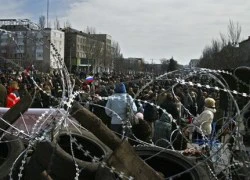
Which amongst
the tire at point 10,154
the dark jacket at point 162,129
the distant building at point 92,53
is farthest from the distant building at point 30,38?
Result: the distant building at point 92,53

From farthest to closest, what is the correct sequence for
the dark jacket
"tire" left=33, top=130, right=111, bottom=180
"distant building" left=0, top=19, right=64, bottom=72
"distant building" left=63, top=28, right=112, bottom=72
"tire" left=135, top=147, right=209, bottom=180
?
1. "distant building" left=63, top=28, right=112, bottom=72
2. the dark jacket
3. "tire" left=135, top=147, right=209, bottom=180
4. "distant building" left=0, top=19, right=64, bottom=72
5. "tire" left=33, top=130, right=111, bottom=180

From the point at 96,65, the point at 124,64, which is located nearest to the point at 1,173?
the point at 96,65

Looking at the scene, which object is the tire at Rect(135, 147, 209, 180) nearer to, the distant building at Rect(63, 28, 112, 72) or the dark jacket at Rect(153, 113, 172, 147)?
the dark jacket at Rect(153, 113, 172, 147)

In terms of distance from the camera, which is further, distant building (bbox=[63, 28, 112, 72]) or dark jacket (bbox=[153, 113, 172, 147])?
distant building (bbox=[63, 28, 112, 72])

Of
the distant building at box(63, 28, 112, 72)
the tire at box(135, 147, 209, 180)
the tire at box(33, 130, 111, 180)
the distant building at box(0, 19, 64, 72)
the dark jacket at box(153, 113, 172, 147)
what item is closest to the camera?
the tire at box(33, 130, 111, 180)

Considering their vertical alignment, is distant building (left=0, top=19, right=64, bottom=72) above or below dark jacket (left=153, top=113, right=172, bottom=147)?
above

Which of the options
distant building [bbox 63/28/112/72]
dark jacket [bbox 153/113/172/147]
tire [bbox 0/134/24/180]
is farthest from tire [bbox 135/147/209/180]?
distant building [bbox 63/28/112/72]

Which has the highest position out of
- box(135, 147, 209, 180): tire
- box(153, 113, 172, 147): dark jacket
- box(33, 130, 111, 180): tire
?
box(33, 130, 111, 180): tire

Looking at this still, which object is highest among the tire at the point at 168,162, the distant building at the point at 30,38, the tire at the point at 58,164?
the distant building at the point at 30,38

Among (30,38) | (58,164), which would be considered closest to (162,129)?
(30,38)

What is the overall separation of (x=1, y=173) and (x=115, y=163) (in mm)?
1613

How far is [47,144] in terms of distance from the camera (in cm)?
369

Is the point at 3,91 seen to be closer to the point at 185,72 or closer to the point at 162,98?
the point at 162,98

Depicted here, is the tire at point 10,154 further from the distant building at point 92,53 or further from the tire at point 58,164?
the distant building at point 92,53
